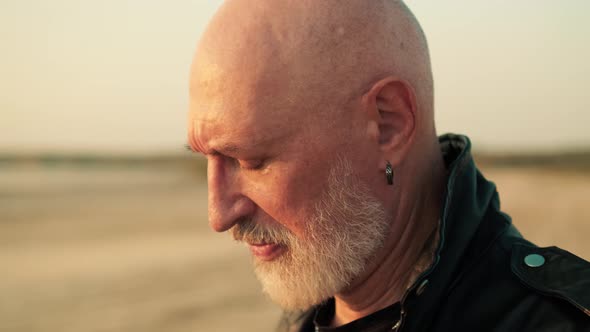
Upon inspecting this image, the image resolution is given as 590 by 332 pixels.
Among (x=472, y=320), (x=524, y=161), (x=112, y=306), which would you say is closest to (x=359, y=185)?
(x=472, y=320)

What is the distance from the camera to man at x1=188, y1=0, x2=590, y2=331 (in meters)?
2.05

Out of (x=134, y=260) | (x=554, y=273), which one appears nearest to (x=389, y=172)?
(x=554, y=273)

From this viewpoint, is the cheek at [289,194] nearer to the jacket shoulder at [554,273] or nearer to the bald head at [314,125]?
the bald head at [314,125]

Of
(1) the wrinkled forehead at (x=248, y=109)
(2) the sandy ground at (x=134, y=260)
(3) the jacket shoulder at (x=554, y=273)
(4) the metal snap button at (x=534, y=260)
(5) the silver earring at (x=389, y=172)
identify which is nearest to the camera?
(3) the jacket shoulder at (x=554, y=273)

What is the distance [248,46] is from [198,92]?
0.84 feet

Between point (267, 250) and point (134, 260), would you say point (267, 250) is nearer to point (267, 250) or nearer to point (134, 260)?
point (267, 250)

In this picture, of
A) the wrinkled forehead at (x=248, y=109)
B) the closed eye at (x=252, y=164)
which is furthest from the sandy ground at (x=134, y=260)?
the wrinkled forehead at (x=248, y=109)

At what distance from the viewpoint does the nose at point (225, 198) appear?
221cm

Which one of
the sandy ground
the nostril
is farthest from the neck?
the sandy ground

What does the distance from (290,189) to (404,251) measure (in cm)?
51

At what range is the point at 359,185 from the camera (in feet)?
7.18

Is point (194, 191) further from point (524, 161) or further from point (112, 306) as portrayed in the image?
point (524, 161)

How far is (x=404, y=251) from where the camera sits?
2.29m

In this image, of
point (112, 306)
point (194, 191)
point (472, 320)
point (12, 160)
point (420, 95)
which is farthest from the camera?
point (12, 160)
